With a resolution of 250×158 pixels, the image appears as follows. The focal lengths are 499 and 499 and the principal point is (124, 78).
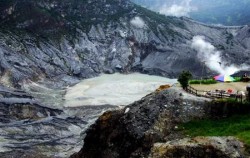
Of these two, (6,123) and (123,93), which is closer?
(6,123)

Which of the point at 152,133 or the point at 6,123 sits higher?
the point at 152,133

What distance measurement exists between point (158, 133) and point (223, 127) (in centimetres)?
647

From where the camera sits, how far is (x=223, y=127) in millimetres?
47312

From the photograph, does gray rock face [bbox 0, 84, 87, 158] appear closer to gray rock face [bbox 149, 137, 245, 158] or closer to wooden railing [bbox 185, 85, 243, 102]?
wooden railing [bbox 185, 85, 243, 102]

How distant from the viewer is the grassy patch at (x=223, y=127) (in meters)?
45.1

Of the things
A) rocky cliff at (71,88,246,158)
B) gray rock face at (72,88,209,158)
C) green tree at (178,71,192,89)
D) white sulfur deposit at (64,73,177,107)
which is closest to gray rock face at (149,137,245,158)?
rocky cliff at (71,88,246,158)

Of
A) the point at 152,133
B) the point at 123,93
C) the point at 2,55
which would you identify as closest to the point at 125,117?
the point at 152,133

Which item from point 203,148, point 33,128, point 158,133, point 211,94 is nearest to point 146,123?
point 158,133

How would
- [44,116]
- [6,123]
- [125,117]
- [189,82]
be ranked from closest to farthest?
[125,117] < [189,82] < [6,123] < [44,116]

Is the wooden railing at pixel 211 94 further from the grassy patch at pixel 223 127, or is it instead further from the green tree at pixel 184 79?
the grassy patch at pixel 223 127

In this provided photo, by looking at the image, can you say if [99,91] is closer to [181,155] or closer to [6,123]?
[6,123]

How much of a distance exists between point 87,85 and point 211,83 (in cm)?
13423

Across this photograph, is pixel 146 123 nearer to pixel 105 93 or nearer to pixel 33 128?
pixel 33 128

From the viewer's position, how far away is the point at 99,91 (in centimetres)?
18300
